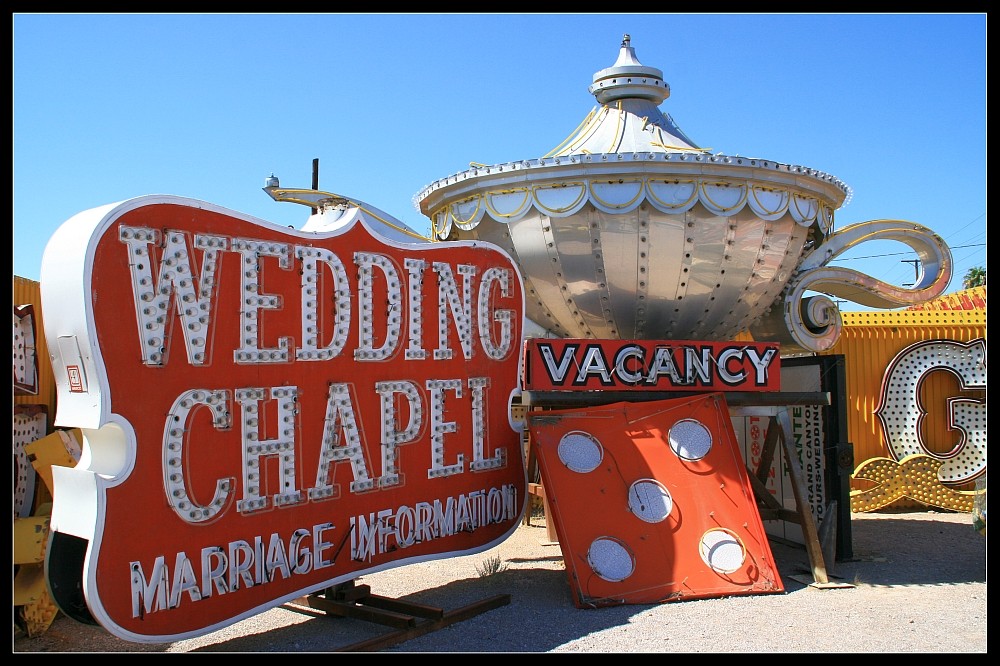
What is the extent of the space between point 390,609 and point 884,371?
801 cm

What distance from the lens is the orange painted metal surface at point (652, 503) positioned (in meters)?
6.55

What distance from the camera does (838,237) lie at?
8406 mm

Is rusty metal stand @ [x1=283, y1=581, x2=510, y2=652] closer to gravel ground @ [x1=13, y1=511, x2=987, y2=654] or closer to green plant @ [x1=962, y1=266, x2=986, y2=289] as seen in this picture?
gravel ground @ [x1=13, y1=511, x2=987, y2=654]

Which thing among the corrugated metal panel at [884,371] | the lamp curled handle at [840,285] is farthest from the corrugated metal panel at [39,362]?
the corrugated metal panel at [884,371]

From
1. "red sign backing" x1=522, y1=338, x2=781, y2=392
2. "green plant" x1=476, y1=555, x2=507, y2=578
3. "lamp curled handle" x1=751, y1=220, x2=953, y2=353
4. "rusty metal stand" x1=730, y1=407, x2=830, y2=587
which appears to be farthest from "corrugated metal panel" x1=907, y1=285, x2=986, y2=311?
"green plant" x1=476, y1=555, x2=507, y2=578

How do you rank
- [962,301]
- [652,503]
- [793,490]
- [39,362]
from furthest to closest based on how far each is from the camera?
1. [962,301]
2. [793,490]
3. [39,362]
4. [652,503]

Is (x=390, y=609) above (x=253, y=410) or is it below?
below

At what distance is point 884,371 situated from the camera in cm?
1183

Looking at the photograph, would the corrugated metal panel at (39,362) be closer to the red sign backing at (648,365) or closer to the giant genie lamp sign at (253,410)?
the giant genie lamp sign at (253,410)

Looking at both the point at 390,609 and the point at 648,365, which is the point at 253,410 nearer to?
the point at 390,609

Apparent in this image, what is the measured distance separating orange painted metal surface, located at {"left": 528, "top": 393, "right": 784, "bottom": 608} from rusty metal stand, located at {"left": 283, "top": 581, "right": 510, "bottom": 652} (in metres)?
0.77

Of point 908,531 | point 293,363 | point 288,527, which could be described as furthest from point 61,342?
point 908,531

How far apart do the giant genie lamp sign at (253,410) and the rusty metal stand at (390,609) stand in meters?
0.34

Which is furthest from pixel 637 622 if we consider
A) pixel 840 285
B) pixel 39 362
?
pixel 39 362
